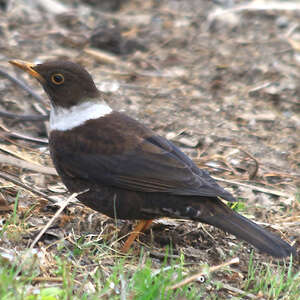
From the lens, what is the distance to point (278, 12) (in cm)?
1053

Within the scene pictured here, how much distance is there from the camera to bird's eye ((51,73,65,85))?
5.17 metres

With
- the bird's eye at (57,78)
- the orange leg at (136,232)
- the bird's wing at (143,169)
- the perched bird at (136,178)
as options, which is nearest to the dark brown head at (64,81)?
the bird's eye at (57,78)

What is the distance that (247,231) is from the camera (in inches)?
178

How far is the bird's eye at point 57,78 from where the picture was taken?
5.17m

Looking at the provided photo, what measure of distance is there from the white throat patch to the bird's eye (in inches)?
8.5

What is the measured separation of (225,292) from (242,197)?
71.4 inches

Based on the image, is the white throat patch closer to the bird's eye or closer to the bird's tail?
the bird's eye

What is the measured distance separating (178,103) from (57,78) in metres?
2.83

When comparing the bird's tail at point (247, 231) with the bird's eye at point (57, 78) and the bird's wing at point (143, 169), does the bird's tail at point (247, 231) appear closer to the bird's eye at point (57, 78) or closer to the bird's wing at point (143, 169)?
the bird's wing at point (143, 169)

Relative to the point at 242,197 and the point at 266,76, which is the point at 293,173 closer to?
the point at 242,197

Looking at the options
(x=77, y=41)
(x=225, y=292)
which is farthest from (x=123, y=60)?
(x=225, y=292)

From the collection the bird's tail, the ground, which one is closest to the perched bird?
the bird's tail

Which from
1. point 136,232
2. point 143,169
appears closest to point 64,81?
point 143,169

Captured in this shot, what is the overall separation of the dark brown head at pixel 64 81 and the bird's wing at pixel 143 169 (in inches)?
15.8
